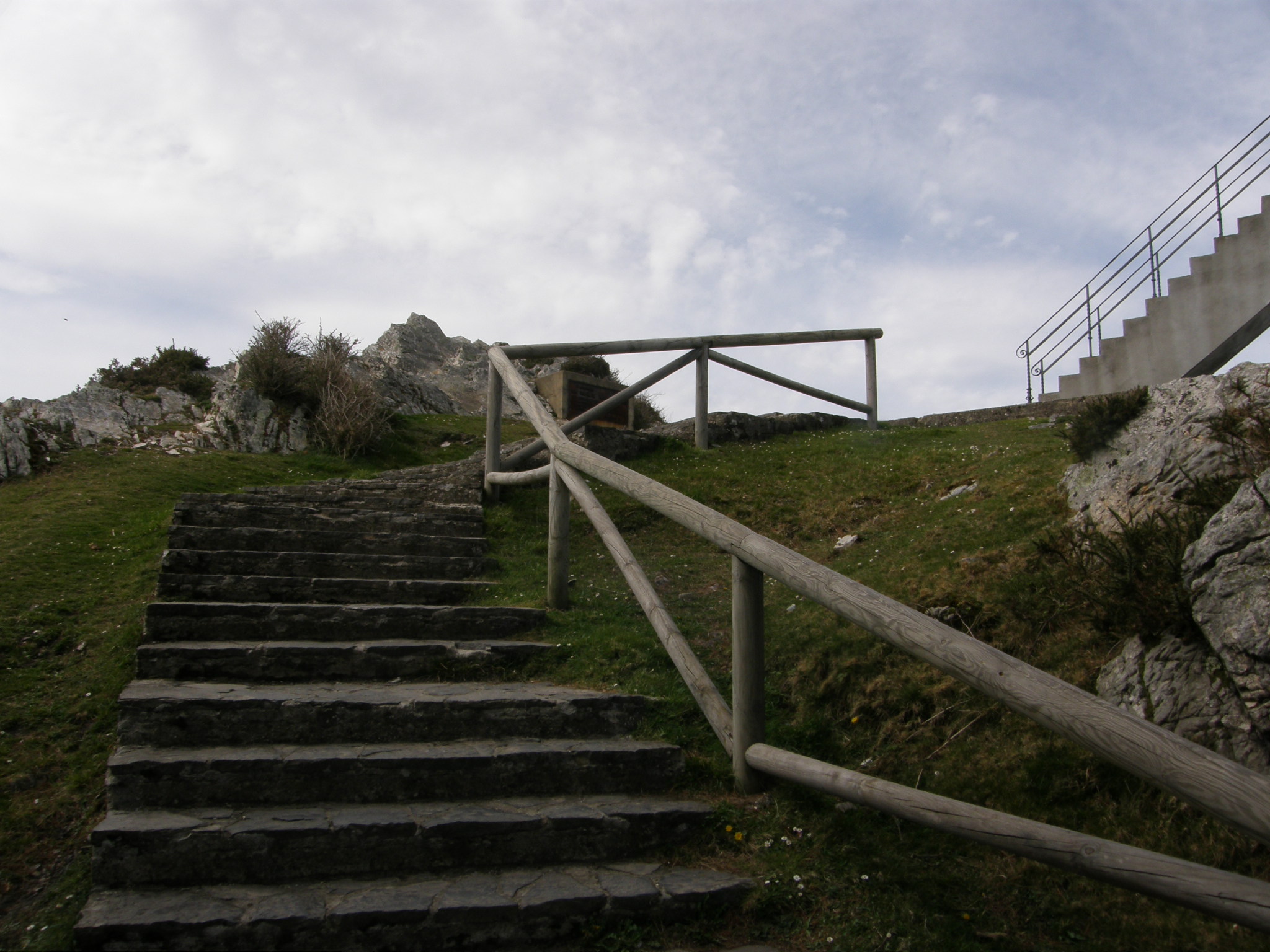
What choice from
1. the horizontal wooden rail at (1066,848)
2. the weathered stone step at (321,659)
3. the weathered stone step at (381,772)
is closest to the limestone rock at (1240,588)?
the horizontal wooden rail at (1066,848)

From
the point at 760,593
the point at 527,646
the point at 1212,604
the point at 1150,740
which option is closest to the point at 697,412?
the point at 527,646

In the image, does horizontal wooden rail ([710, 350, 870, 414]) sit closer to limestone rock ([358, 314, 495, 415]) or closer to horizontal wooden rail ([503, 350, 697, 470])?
horizontal wooden rail ([503, 350, 697, 470])

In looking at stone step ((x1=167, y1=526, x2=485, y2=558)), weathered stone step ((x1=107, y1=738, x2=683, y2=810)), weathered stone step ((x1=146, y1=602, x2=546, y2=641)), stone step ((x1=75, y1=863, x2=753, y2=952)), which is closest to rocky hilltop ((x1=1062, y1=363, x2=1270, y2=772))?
stone step ((x1=75, y1=863, x2=753, y2=952))

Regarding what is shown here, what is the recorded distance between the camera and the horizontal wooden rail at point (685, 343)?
7.37 m

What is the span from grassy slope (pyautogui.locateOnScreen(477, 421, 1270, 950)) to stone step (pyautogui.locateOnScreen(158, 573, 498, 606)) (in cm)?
46

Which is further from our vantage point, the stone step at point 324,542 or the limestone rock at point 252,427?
the limestone rock at point 252,427

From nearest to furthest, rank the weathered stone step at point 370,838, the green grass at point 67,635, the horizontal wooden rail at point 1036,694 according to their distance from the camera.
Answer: the horizontal wooden rail at point 1036,694 → the weathered stone step at point 370,838 → the green grass at point 67,635

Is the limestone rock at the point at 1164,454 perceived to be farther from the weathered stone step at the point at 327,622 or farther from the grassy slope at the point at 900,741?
the weathered stone step at the point at 327,622

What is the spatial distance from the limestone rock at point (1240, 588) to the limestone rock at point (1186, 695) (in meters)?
0.07

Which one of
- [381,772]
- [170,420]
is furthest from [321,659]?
[170,420]

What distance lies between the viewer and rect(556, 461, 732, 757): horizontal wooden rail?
351cm

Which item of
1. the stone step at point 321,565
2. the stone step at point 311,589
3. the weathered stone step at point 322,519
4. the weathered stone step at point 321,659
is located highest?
the weathered stone step at point 322,519

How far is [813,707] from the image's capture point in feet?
12.7

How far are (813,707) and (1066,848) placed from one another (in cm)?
180
